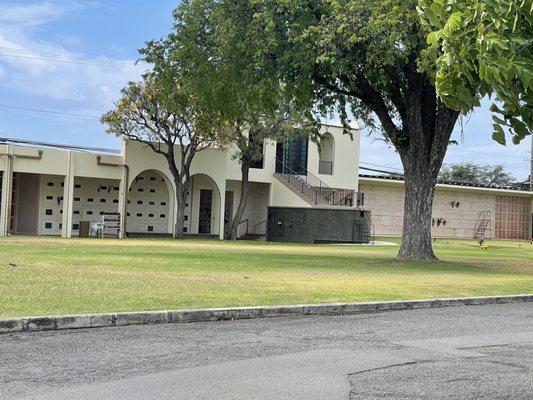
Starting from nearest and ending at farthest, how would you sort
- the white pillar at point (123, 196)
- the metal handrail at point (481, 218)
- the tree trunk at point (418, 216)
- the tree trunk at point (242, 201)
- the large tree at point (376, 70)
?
the large tree at point (376, 70) → the tree trunk at point (418, 216) → the white pillar at point (123, 196) → the tree trunk at point (242, 201) → the metal handrail at point (481, 218)

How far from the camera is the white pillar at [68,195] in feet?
121

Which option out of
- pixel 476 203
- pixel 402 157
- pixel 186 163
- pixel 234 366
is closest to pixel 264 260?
pixel 402 157

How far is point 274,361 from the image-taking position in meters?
7.68

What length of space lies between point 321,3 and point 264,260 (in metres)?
7.75

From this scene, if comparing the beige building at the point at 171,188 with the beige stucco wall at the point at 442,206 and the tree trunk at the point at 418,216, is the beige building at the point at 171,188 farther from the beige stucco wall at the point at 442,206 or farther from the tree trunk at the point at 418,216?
the tree trunk at the point at 418,216

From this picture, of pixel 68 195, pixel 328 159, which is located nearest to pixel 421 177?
pixel 68 195

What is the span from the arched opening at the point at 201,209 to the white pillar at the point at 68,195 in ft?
28.0

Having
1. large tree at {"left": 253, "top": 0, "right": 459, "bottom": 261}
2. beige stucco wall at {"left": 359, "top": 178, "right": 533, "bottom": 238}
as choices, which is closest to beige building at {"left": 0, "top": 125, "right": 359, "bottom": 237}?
beige stucco wall at {"left": 359, "top": 178, "right": 533, "bottom": 238}

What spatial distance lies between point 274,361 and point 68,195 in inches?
1223

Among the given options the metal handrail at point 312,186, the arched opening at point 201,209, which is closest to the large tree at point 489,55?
the arched opening at point 201,209

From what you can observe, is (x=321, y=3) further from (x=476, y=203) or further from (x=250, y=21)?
(x=476, y=203)

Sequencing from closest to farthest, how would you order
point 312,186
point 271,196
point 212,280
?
point 212,280
point 271,196
point 312,186

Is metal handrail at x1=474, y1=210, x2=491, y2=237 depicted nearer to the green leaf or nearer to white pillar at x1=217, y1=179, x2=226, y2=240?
white pillar at x1=217, y1=179, x2=226, y2=240

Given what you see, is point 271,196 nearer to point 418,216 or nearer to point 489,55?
point 418,216
